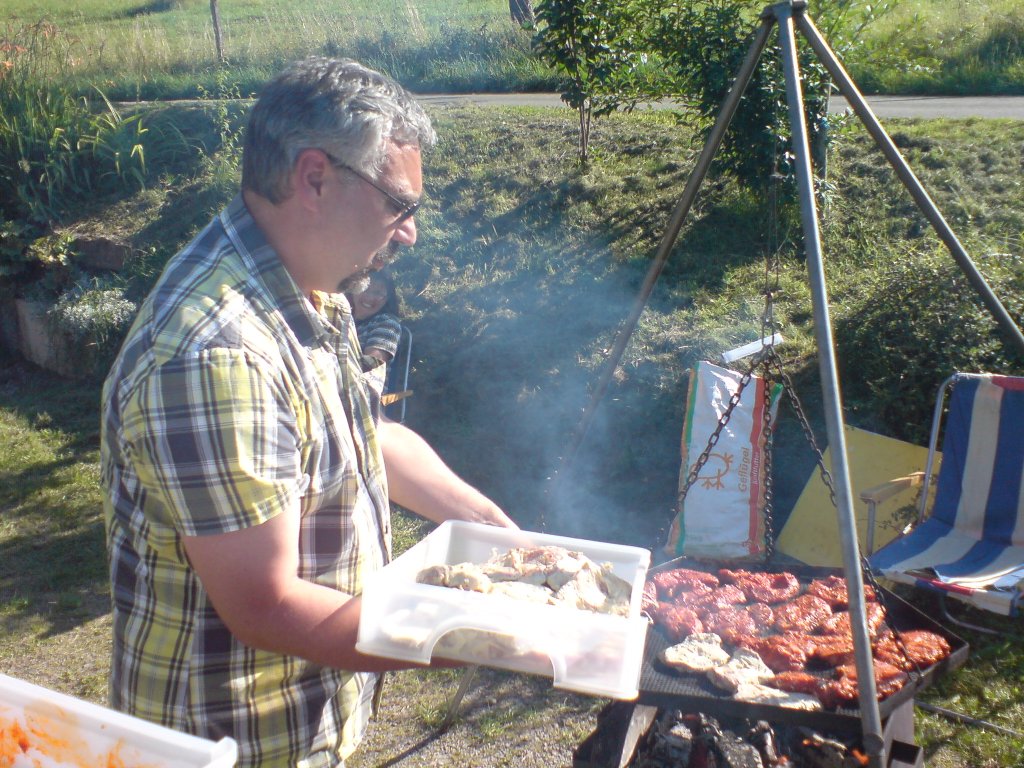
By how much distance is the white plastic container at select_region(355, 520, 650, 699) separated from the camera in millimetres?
1325

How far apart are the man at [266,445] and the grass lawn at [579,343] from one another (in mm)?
1783

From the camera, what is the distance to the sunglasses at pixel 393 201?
1362 millimetres

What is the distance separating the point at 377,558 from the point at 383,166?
71 centimetres

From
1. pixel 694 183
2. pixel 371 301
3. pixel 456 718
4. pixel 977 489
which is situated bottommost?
pixel 456 718

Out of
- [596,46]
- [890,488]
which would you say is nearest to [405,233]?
[890,488]

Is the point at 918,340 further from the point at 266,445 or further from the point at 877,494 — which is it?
the point at 266,445

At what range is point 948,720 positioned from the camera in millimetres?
3057

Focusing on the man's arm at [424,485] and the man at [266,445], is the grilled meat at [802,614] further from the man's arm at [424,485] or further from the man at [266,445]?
the man at [266,445]

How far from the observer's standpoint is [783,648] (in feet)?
7.77

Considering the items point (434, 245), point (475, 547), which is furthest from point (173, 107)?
point (475, 547)

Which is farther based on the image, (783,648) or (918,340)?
(918,340)

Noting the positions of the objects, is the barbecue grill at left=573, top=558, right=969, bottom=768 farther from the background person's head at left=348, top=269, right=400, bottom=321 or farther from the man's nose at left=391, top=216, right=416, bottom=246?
the background person's head at left=348, top=269, right=400, bottom=321

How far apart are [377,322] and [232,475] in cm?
361

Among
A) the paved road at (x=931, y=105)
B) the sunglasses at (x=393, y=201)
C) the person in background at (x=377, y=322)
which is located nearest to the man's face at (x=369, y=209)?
the sunglasses at (x=393, y=201)
